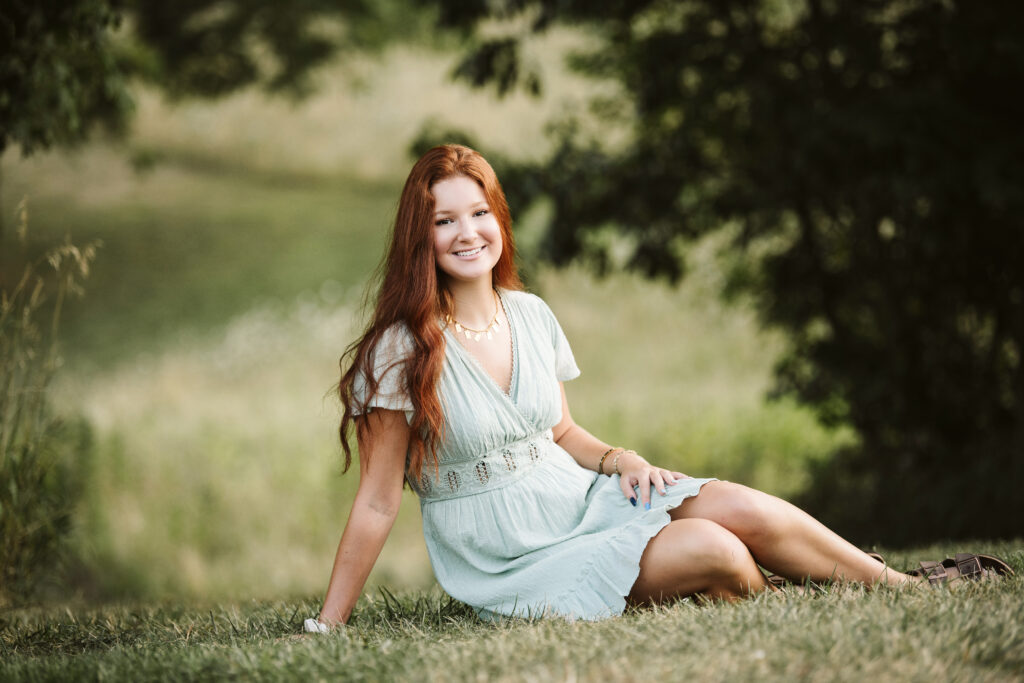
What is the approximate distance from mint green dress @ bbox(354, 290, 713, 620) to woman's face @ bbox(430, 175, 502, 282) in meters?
0.21

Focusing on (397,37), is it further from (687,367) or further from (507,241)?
(507,241)

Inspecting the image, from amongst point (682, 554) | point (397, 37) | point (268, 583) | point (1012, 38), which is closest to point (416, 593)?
point (682, 554)

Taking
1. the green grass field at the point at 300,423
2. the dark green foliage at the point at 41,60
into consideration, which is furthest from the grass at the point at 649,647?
the dark green foliage at the point at 41,60

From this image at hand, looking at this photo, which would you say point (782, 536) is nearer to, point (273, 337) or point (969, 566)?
point (969, 566)

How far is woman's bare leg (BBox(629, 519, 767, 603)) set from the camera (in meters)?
2.67

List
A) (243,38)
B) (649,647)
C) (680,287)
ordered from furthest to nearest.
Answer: (243,38), (680,287), (649,647)

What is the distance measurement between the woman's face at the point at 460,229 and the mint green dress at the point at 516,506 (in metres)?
0.21

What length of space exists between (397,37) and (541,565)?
75.1 ft

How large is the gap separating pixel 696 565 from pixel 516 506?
0.53 meters

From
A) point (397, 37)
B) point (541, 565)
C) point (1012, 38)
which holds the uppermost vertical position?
point (397, 37)

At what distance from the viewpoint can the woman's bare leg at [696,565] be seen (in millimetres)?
2670

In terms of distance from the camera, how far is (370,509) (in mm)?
2832

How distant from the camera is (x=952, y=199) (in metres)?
5.84

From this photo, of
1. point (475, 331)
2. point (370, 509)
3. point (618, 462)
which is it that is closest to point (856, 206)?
point (618, 462)
